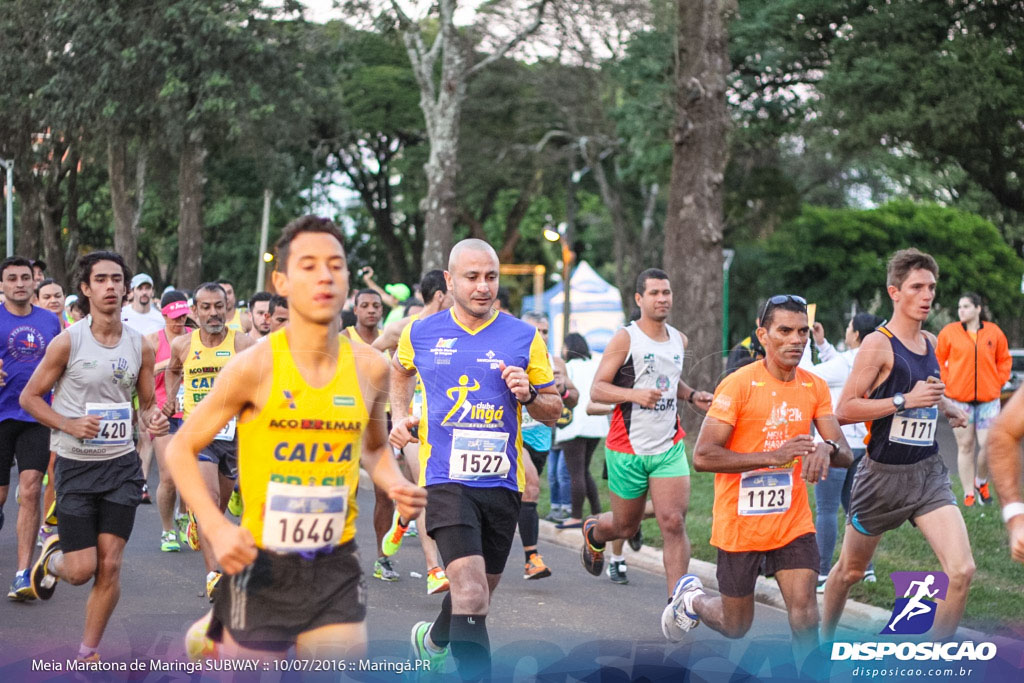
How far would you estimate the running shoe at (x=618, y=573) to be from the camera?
30.0ft

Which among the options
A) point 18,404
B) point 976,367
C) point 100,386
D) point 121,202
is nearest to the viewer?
point 100,386

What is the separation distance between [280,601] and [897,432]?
12.2 ft

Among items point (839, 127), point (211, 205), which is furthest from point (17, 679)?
point (211, 205)

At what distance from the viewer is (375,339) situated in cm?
977

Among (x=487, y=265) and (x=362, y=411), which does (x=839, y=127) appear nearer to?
(x=487, y=265)

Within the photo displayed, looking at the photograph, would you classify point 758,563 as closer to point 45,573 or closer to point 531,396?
point 531,396

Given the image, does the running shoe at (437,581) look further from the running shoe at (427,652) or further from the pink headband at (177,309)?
the pink headband at (177,309)

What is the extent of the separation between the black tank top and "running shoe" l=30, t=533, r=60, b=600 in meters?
4.32

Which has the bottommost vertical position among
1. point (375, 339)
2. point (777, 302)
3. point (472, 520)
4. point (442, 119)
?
point (472, 520)

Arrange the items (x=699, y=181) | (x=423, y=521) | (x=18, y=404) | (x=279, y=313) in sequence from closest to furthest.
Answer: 1. (x=423, y=521)
2. (x=18, y=404)
3. (x=279, y=313)
4. (x=699, y=181)

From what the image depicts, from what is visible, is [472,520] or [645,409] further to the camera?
[645,409]

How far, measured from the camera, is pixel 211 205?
4428 cm

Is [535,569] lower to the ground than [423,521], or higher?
lower

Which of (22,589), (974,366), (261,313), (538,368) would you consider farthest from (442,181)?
(538,368)
